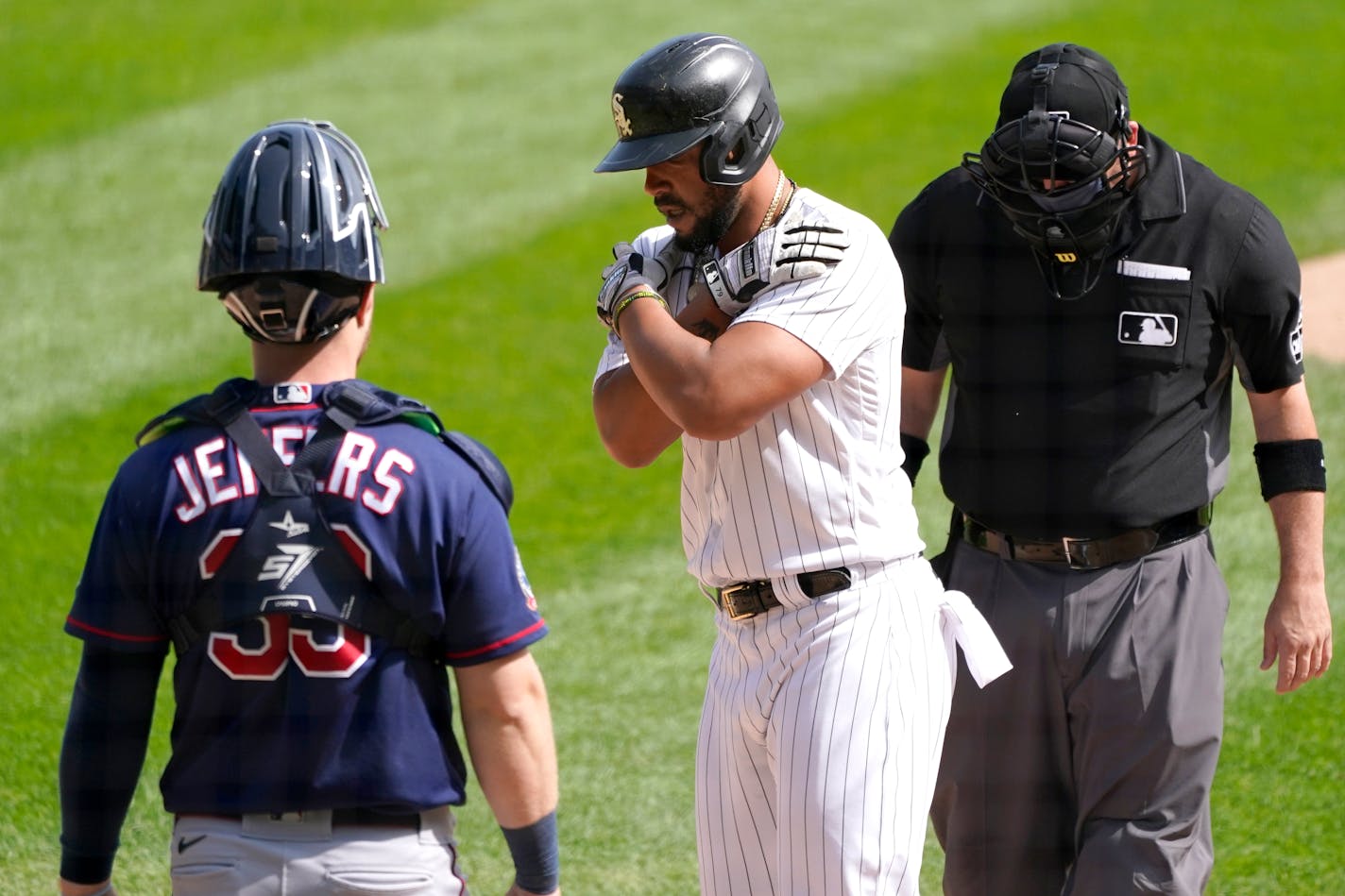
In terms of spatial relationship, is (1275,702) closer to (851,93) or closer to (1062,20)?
(851,93)

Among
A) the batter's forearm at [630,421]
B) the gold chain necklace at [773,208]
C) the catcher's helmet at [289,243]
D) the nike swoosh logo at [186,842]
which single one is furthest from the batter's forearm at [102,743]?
the gold chain necklace at [773,208]

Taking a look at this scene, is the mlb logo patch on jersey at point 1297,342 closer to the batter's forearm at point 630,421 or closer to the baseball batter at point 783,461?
the baseball batter at point 783,461

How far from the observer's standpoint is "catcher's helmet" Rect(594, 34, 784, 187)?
2850 millimetres

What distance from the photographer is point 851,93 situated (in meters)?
11.9

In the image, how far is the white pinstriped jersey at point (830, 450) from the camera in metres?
2.81

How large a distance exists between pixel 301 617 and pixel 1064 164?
1888 mm

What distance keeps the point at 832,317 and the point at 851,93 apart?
944cm

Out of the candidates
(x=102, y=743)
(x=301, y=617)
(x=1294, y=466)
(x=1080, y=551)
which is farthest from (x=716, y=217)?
(x=1294, y=466)

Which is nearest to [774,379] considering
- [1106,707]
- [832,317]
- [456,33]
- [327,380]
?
[832,317]

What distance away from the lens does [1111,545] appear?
11.7ft

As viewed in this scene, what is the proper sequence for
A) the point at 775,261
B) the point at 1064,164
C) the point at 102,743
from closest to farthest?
the point at 102,743, the point at 775,261, the point at 1064,164

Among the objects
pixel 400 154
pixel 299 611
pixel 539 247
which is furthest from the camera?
pixel 400 154

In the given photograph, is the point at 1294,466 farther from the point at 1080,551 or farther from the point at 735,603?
the point at 735,603

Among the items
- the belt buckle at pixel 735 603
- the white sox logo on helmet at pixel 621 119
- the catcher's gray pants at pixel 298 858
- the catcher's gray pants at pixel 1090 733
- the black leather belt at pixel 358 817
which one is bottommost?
the catcher's gray pants at pixel 1090 733
